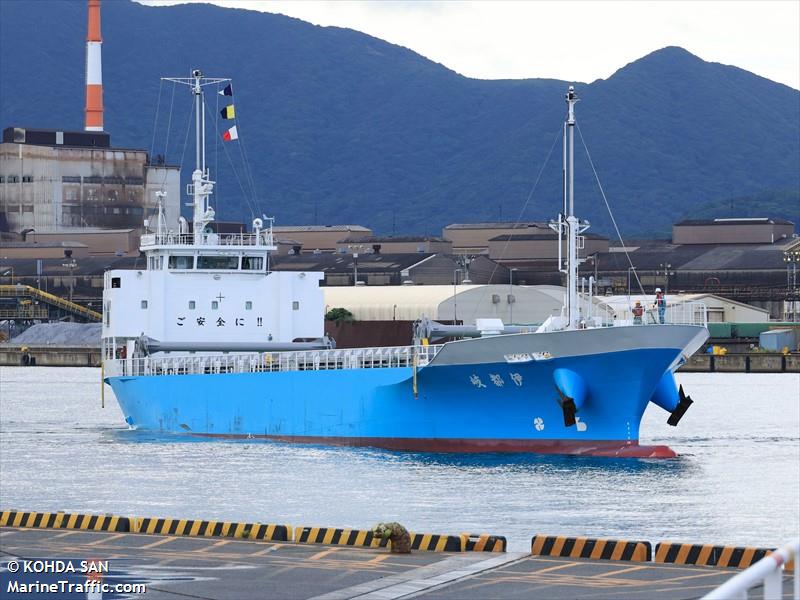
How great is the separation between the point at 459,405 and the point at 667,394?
5.65m

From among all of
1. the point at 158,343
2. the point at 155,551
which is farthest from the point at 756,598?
the point at 158,343

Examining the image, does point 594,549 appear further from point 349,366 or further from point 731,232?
point 731,232

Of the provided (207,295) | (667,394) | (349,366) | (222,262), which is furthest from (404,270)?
(667,394)

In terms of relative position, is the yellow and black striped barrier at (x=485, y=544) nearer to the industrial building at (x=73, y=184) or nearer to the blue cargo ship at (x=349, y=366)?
the blue cargo ship at (x=349, y=366)

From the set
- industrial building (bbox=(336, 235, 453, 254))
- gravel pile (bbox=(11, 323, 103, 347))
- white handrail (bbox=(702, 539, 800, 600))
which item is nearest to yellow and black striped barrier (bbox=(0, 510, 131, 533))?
white handrail (bbox=(702, 539, 800, 600))

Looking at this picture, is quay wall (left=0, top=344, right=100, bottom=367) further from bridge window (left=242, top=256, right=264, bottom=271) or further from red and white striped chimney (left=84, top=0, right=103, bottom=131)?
bridge window (left=242, top=256, right=264, bottom=271)

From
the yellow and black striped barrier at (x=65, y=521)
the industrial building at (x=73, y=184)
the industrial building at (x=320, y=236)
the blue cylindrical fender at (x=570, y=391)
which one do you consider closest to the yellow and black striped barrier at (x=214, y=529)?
the yellow and black striped barrier at (x=65, y=521)

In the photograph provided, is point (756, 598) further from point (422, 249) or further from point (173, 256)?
point (422, 249)

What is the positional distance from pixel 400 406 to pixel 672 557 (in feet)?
65.1

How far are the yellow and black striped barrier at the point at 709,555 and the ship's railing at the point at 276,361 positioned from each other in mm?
18575

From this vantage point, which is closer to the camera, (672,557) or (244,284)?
(672,557)

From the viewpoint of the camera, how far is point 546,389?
34781mm

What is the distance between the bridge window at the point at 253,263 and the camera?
46.2 metres

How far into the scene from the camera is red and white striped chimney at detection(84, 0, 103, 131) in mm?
124438
